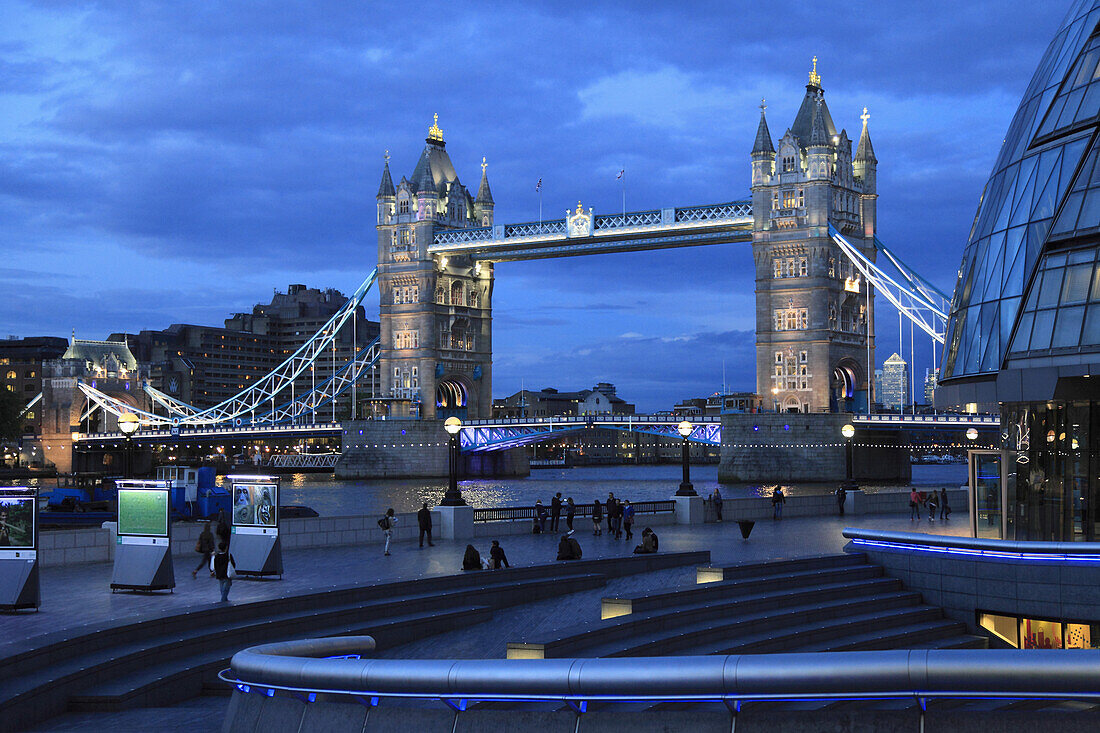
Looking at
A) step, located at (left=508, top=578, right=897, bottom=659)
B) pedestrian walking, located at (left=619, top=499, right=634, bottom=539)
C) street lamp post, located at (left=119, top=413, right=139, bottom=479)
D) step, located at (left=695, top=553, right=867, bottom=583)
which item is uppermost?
street lamp post, located at (left=119, top=413, right=139, bottom=479)

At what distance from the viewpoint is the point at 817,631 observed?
20328 mm

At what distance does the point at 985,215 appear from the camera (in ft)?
93.4

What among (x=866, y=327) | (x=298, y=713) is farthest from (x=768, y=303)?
(x=298, y=713)

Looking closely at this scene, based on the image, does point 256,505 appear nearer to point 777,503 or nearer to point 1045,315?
point 1045,315

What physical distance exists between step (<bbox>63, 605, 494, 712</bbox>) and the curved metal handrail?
260 inches

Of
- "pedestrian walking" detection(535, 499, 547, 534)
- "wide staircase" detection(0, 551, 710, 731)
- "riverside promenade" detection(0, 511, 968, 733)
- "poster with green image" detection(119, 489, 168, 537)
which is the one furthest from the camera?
"pedestrian walking" detection(535, 499, 547, 534)

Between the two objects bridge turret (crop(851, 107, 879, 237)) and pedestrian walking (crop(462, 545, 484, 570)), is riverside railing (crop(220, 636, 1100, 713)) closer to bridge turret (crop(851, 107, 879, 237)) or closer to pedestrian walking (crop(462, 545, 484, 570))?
pedestrian walking (crop(462, 545, 484, 570))

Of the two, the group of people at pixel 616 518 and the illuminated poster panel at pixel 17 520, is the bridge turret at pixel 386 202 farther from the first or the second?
the illuminated poster panel at pixel 17 520

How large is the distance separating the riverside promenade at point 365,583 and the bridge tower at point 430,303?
78772mm

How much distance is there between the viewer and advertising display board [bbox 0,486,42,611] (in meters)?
18.5

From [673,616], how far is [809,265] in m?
77.3

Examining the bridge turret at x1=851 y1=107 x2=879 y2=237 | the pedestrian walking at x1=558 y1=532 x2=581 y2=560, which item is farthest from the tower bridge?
the pedestrian walking at x1=558 y1=532 x2=581 y2=560

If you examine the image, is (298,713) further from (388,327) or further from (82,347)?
(82,347)

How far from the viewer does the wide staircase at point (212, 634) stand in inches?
569
